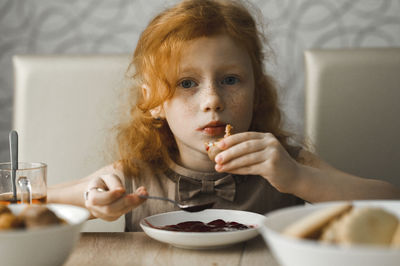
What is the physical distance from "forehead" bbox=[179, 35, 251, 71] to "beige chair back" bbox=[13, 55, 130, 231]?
0.43 m

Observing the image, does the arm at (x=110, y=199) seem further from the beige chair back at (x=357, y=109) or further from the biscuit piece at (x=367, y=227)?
the beige chair back at (x=357, y=109)

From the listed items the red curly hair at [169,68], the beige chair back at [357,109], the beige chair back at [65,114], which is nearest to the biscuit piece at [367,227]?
the red curly hair at [169,68]

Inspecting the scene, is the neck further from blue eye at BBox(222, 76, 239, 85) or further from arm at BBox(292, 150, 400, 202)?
arm at BBox(292, 150, 400, 202)

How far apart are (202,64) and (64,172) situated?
67cm

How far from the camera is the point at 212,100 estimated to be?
1.10 metres

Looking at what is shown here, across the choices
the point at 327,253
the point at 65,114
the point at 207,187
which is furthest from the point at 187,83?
the point at 327,253

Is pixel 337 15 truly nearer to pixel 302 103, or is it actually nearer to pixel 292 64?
pixel 292 64

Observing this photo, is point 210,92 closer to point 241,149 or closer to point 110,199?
point 241,149

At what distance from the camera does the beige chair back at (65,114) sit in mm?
1513

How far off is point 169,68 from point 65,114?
1.68 ft

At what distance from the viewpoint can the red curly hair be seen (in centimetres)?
118

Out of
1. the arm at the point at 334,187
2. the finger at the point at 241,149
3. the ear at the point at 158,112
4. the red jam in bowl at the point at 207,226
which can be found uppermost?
the ear at the point at 158,112

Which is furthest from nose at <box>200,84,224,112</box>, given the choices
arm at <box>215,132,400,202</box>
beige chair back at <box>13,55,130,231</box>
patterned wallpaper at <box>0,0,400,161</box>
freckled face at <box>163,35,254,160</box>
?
patterned wallpaper at <box>0,0,400,161</box>

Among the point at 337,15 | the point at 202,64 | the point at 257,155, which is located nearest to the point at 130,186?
the point at 202,64
